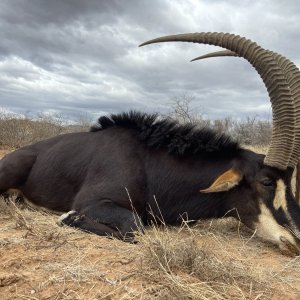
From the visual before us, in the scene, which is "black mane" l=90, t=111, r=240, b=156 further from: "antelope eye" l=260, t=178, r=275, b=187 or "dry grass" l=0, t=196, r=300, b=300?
"dry grass" l=0, t=196, r=300, b=300

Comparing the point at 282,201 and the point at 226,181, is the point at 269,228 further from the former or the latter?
the point at 226,181

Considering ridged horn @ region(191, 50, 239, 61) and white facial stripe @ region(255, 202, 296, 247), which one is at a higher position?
ridged horn @ region(191, 50, 239, 61)

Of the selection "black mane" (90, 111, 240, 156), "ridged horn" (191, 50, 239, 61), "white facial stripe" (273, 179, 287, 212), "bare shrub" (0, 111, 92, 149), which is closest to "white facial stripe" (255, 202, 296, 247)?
"white facial stripe" (273, 179, 287, 212)

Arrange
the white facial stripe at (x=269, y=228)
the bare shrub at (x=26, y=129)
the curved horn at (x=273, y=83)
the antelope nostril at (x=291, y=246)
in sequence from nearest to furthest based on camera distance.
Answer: the antelope nostril at (x=291, y=246), the white facial stripe at (x=269, y=228), the curved horn at (x=273, y=83), the bare shrub at (x=26, y=129)

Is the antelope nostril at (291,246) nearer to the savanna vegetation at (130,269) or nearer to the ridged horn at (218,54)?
the savanna vegetation at (130,269)

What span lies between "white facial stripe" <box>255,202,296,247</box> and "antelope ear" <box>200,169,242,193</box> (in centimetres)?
34

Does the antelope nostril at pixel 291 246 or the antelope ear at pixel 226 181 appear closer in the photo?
the antelope nostril at pixel 291 246

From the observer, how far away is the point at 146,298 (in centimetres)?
241

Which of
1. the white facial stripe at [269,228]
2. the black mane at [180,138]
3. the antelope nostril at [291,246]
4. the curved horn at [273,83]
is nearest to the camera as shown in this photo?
the antelope nostril at [291,246]

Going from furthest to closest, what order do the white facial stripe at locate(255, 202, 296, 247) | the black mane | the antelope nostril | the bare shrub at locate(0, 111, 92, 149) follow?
the bare shrub at locate(0, 111, 92, 149) < the black mane < the white facial stripe at locate(255, 202, 296, 247) < the antelope nostril

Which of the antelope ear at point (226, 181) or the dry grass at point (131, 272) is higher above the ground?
the antelope ear at point (226, 181)

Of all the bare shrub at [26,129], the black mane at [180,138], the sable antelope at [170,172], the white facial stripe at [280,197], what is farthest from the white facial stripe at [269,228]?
the bare shrub at [26,129]

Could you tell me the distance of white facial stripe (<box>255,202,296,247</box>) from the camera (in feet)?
13.5

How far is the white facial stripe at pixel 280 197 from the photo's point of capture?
4188 millimetres
